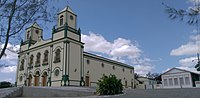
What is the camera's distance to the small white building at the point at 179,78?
105ft

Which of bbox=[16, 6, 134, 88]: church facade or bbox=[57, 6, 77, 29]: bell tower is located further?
bbox=[57, 6, 77, 29]: bell tower

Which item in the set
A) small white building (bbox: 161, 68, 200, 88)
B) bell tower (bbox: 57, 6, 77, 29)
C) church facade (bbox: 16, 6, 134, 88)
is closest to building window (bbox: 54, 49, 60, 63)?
church facade (bbox: 16, 6, 134, 88)

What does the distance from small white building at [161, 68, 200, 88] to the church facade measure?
9.93 metres

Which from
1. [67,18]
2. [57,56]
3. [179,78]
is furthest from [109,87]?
[179,78]

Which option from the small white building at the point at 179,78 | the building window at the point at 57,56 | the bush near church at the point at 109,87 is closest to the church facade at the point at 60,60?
the building window at the point at 57,56

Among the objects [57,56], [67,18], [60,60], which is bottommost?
[60,60]

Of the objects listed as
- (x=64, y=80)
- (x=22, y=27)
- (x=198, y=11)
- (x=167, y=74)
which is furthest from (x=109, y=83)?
(x=167, y=74)

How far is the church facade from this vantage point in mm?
26562

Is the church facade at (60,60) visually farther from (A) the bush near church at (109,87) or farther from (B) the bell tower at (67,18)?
(A) the bush near church at (109,87)

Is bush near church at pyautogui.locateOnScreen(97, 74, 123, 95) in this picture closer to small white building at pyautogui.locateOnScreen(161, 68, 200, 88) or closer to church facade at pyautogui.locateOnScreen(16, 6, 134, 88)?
church facade at pyautogui.locateOnScreen(16, 6, 134, 88)

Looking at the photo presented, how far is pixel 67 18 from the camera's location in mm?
28578

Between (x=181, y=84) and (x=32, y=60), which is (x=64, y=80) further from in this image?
(x=181, y=84)

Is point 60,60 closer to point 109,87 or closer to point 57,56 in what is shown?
point 57,56

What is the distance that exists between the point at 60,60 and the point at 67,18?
5.82 metres
